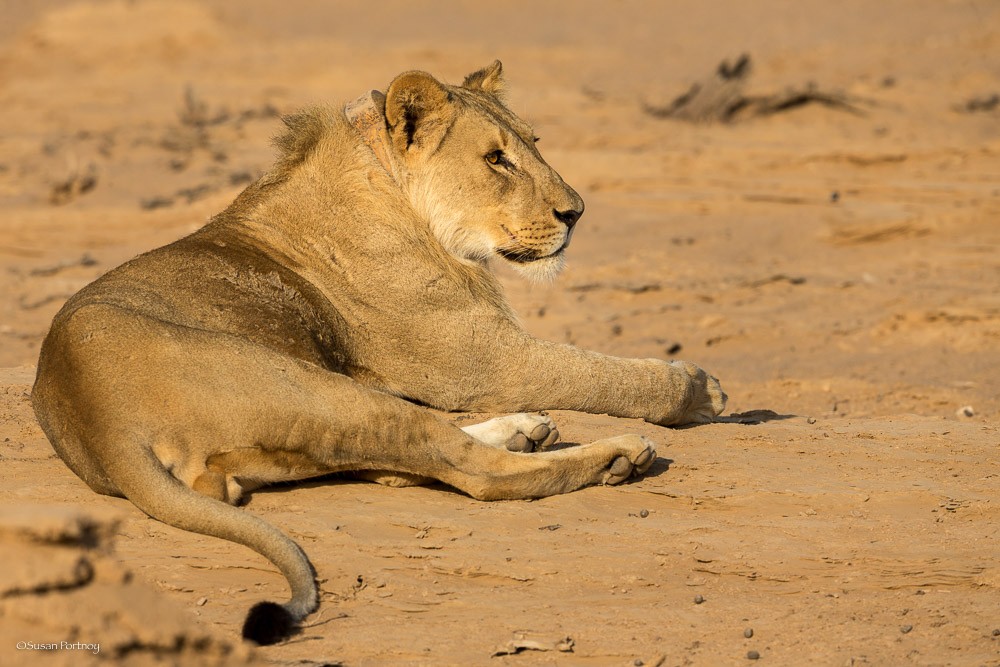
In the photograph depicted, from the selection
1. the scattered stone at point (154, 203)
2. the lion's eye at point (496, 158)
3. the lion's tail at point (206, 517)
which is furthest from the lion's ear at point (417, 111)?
the scattered stone at point (154, 203)

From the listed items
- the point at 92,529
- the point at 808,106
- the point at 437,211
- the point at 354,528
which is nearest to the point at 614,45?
the point at 808,106

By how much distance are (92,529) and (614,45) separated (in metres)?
22.6

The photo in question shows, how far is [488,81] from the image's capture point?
684 centimetres

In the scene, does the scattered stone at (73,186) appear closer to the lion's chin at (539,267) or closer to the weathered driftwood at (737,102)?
the weathered driftwood at (737,102)

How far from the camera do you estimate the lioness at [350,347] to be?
15.2 ft

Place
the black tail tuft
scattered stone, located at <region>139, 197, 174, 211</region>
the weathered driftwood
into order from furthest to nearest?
the weathered driftwood, scattered stone, located at <region>139, 197, 174, 211</region>, the black tail tuft

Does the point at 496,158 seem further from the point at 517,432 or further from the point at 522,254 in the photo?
the point at 517,432

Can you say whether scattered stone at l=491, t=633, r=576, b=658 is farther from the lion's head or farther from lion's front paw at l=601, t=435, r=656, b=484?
the lion's head

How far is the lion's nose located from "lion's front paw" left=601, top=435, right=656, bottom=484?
50.9 inches

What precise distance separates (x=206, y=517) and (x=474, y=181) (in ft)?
7.60

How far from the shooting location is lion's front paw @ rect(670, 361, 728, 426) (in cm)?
630

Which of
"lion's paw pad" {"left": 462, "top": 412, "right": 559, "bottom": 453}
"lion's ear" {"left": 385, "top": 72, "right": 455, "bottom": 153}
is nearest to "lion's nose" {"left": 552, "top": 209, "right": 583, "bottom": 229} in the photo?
"lion's ear" {"left": 385, "top": 72, "right": 455, "bottom": 153}

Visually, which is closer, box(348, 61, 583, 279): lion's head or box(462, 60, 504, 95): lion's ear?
box(348, 61, 583, 279): lion's head

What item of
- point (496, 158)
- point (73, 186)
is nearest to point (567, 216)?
point (496, 158)
